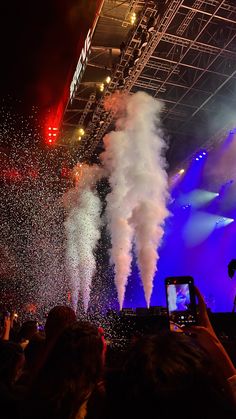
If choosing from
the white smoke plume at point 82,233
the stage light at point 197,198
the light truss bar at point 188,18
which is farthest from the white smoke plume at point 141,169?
the stage light at point 197,198

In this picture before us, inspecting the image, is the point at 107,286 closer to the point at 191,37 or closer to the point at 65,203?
the point at 65,203

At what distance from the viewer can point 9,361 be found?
8.80ft

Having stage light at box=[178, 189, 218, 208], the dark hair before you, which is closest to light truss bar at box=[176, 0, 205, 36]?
stage light at box=[178, 189, 218, 208]

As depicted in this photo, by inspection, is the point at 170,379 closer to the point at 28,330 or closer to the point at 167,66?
the point at 28,330

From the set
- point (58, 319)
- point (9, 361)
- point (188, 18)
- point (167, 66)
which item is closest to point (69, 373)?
point (58, 319)

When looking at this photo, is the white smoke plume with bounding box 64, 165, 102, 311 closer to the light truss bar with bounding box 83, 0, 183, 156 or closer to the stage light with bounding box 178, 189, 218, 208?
the stage light with bounding box 178, 189, 218, 208

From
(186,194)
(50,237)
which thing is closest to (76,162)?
(186,194)

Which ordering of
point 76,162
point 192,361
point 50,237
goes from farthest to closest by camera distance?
point 50,237 → point 76,162 → point 192,361

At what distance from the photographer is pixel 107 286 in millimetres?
18172

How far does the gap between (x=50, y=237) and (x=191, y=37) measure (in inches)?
522

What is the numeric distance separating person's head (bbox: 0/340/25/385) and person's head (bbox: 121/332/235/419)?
6.73 feet

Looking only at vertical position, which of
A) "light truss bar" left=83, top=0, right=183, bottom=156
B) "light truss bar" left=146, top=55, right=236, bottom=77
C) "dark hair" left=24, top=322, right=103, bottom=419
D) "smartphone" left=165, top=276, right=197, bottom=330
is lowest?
"dark hair" left=24, top=322, right=103, bottom=419

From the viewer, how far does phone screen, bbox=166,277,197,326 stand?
9.03ft

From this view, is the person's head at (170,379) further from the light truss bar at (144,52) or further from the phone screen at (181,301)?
the light truss bar at (144,52)
